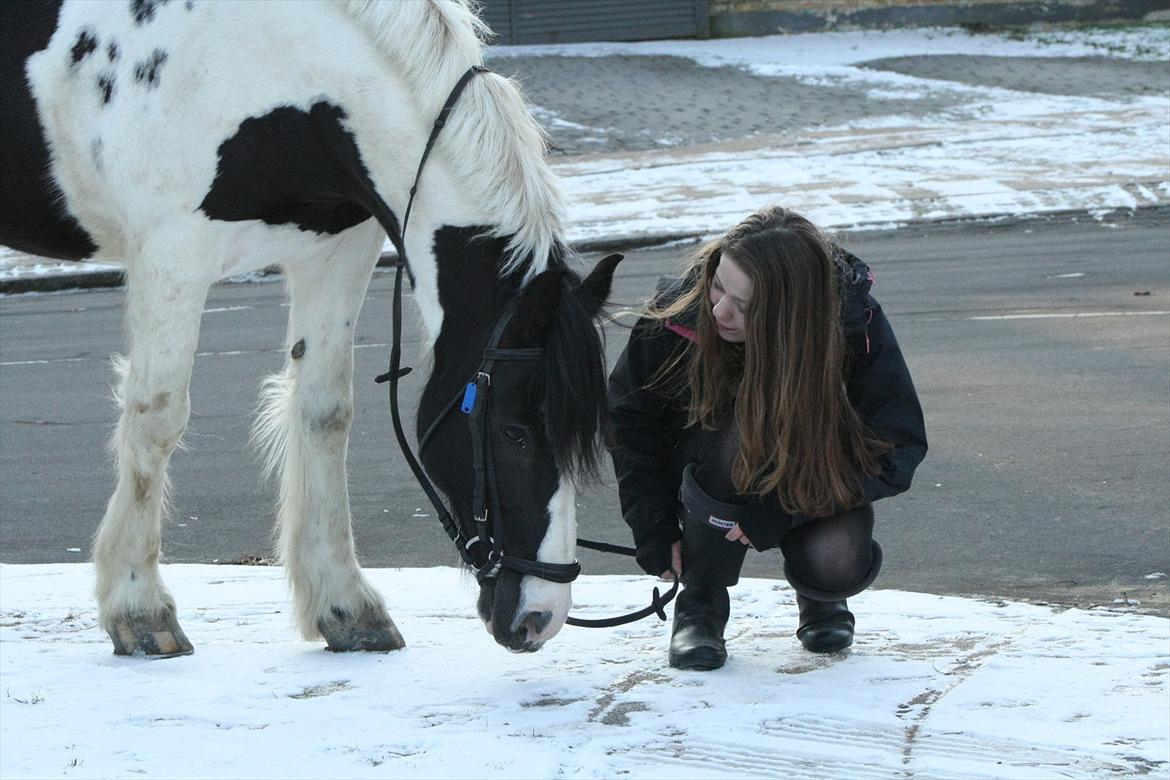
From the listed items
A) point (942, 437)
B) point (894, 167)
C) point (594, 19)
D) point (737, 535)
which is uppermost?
point (594, 19)

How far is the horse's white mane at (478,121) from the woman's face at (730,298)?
0.42 metres

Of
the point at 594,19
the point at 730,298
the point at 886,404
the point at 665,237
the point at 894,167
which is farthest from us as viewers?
the point at 594,19

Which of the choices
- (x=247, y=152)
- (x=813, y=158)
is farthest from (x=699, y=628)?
(x=813, y=158)

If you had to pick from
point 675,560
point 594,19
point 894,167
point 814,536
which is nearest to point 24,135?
point 675,560

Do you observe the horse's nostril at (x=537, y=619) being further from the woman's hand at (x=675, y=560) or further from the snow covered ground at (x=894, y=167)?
the snow covered ground at (x=894, y=167)

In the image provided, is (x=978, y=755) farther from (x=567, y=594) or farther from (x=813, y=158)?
(x=813, y=158)

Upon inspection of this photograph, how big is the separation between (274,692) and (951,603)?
77.4 inches

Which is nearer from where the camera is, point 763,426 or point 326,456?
point 763,426

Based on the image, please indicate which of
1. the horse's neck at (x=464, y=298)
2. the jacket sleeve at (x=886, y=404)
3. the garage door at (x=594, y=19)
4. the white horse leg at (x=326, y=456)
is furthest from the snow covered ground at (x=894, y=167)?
the horse's neck at (x=464, y=298)

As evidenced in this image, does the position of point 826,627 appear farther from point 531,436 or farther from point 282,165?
point 282,165

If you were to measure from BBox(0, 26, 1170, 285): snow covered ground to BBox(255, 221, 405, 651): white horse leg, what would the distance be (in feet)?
22.5

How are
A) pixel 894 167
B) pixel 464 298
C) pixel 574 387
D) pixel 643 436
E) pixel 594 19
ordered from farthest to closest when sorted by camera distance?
pixel 594 19 < pixel 894 167 < pixel 643 436 < pixel 464 298 < pixel 574 387

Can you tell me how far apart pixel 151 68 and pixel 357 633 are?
1554 mm

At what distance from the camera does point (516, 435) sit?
3.28 m
